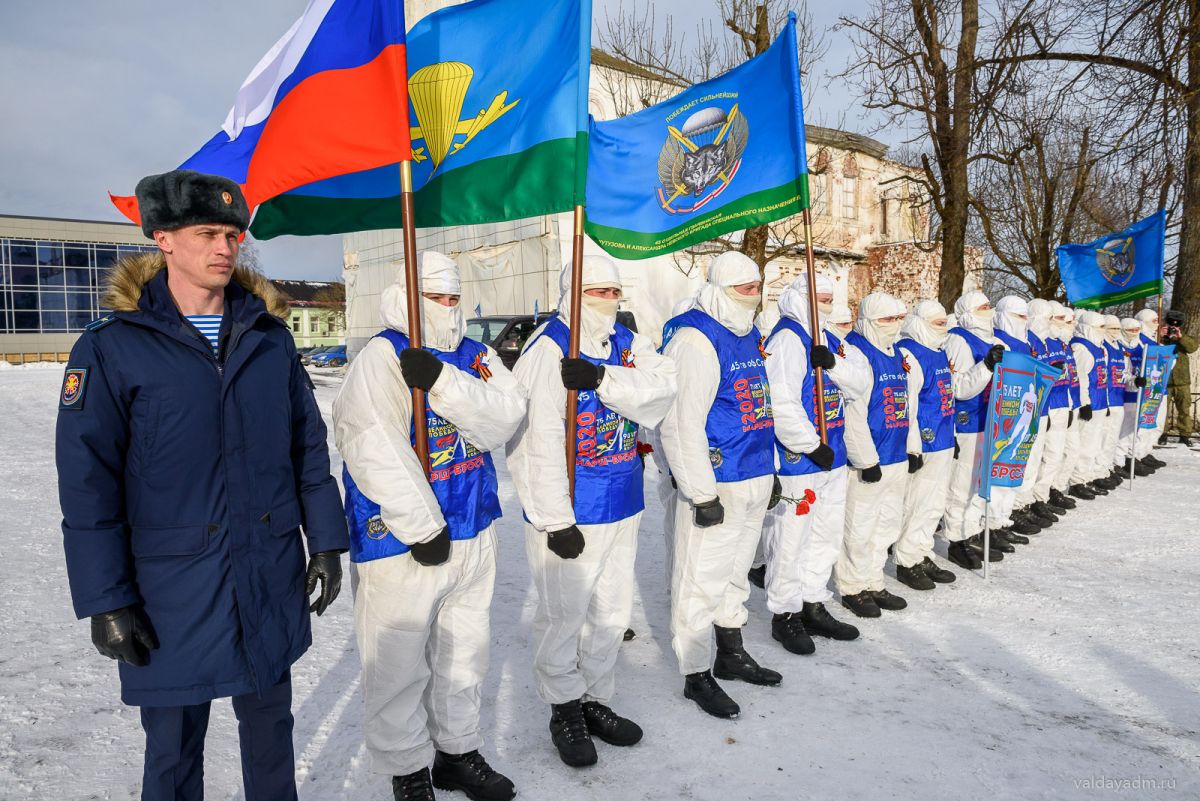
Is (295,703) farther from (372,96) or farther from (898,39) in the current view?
(898,39)

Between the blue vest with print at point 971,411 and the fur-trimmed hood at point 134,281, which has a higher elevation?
the fur-trimmed hood at point 134,281

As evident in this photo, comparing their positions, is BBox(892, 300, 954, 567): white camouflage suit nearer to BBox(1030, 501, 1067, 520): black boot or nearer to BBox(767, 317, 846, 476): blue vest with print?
BBox(767, 317, 846, 476): blue vest with print

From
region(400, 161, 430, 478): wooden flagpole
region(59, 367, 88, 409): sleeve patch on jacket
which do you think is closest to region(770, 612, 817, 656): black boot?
region(400, 161, 430, 478): wooden flagpole

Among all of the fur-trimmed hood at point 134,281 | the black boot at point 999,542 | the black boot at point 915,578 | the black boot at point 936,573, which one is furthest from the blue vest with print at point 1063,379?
the fur-trimmed hood at point 134,281

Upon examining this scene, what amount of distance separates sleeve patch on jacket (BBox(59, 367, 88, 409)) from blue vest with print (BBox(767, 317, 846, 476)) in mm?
3511

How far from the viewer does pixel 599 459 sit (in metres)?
3.28

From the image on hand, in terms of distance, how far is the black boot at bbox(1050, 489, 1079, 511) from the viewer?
8.18 m

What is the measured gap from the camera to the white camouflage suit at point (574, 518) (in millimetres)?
3094

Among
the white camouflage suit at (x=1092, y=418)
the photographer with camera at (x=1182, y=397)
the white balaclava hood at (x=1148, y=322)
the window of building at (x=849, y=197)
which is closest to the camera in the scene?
the white camouflage suit at (x=1092, y=418)

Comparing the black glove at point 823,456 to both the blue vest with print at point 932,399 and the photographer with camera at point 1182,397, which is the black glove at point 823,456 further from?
the photographer with camera at point 1182,397

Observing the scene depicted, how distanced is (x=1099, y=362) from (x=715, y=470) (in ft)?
24.7

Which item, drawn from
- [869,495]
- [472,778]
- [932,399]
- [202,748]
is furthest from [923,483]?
[202,748]

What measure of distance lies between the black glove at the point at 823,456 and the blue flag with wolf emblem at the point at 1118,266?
789 cm

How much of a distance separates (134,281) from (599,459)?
1.87 m
